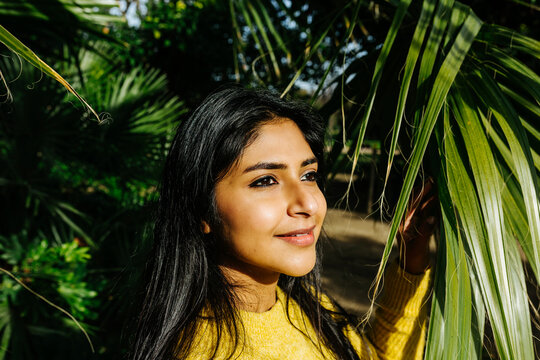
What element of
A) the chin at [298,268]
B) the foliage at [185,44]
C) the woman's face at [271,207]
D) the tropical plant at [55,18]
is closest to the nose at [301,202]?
the woman's face at [271,207]

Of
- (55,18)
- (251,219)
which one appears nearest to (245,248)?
(251,219)

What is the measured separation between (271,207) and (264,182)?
74 millimetres

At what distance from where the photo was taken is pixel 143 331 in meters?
1.01

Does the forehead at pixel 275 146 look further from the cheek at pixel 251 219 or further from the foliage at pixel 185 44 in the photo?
the foliage at pixel 185 44

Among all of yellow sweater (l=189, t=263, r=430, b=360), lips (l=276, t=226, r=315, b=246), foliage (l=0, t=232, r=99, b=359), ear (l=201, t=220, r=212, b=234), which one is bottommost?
foliage (l=0, t=232, r=99, b=359)

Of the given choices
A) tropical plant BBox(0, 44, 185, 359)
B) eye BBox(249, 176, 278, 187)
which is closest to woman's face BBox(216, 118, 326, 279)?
eye BBox(249, 176, 278, 187)

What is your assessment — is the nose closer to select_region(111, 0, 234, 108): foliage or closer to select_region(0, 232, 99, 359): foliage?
select_region(0, 232, 99, 359): foliage

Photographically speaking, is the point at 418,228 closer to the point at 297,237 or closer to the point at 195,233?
the point at 297,237

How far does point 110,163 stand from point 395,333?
6.62 feet

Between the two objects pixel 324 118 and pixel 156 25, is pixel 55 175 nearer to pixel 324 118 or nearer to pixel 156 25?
pixel 324 118

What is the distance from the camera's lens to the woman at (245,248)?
0.92 meters

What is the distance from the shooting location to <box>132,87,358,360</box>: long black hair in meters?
0.97

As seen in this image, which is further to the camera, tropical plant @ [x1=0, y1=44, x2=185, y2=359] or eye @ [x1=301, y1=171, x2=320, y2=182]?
tropical plant @ [x1=0, y1=44, x2=185, y2=359]

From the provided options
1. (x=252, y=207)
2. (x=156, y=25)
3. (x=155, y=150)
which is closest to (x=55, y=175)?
(x=155, y=150)
